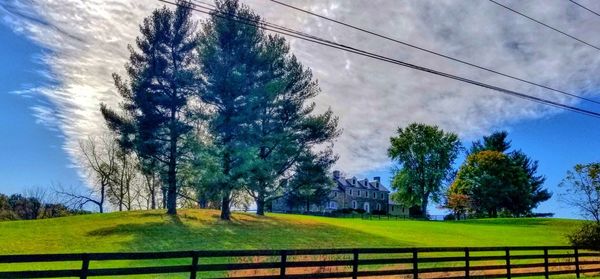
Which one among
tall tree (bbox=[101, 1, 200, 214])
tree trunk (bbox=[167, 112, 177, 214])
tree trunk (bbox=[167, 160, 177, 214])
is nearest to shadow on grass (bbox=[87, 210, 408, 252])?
tree trunk (bbox=[167, 160, 177, 214])

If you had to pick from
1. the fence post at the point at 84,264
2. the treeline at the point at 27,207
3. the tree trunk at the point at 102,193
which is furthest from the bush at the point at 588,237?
the treeline at the point at 27,207

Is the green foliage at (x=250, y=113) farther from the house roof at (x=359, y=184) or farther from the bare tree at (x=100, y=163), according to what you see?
the house roof at (x=359, y=184)

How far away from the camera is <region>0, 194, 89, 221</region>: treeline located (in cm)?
4309

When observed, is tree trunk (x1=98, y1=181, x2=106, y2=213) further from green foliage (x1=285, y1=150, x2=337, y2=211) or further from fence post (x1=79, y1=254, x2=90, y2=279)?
fence post (x1=79, y1=254, x2=90, y2=279)

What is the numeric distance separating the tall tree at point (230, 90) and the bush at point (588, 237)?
65.7 feet

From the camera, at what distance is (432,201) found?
6175 centimetres

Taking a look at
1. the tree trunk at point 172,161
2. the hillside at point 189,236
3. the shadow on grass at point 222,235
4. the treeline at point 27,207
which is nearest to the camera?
the hillside at point 189,236

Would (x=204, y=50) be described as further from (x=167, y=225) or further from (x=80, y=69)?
(x=167, y=225)

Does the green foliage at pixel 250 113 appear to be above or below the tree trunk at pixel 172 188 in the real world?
above

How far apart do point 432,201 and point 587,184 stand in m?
34.2

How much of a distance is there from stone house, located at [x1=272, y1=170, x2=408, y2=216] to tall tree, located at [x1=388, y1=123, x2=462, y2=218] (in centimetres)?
1446

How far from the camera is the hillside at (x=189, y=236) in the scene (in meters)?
19.9

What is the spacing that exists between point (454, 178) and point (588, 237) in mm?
40626

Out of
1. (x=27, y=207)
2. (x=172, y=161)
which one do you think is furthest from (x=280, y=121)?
(x=27, y=207)
